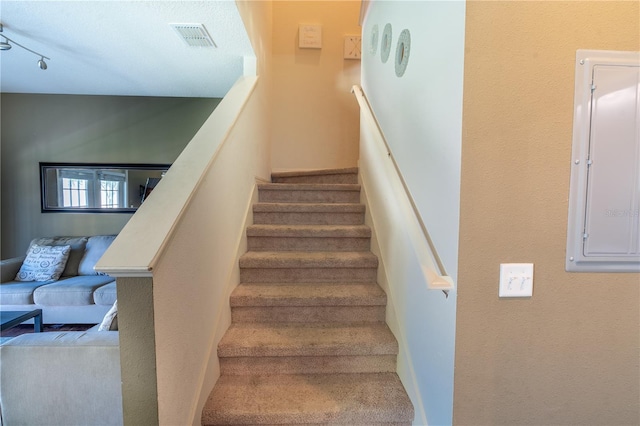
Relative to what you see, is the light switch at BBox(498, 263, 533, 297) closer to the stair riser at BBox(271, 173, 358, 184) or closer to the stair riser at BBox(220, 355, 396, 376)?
the stair riser at BBox(220, 355, 396, 376)

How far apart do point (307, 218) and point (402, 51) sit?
1387mm

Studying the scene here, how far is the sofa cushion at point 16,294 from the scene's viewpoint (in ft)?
8.81

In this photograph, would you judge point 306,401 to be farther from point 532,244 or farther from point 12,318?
point 12,318

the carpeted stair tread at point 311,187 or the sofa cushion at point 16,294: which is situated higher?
the carpeted stair tread at point 311,187

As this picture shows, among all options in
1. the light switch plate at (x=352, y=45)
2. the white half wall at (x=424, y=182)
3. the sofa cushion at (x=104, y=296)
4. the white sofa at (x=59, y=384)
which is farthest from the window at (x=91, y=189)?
the white half wall at (x=424, y=182)

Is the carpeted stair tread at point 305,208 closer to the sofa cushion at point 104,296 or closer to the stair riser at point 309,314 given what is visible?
the stair riser at point 309,314

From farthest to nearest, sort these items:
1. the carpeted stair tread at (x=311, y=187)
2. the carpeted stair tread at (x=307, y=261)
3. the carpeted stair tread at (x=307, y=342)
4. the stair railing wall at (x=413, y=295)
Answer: the carpeted stair tread at (x=311, y=187), the carpeted stair tread at (x=307, y=261), the carpeted stair tread at (x=307, y=342), the stair railing wall at (x=413, y=295)

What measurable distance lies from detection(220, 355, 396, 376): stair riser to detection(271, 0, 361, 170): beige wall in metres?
2.53

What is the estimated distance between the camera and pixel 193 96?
3629 mm

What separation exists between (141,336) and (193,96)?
3507mm

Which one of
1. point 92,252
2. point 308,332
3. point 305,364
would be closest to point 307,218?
point 308,332

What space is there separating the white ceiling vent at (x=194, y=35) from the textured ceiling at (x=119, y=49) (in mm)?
49

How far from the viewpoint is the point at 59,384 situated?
1.23 metres

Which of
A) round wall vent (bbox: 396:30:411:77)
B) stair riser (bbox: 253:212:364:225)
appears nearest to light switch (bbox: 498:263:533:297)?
round wall vent (bbox: 396:30:411:77)
